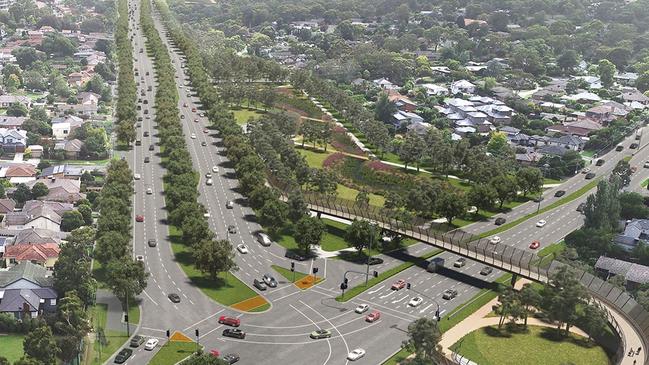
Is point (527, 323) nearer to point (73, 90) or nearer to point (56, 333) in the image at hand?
point (56, 333)

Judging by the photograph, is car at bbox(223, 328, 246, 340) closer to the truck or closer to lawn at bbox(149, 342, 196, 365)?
lawn at bbox(149, 342, 196, 365)

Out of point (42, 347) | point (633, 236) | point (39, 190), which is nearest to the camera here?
point (42, 347)

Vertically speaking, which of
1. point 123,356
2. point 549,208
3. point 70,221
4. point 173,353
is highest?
point 123,356

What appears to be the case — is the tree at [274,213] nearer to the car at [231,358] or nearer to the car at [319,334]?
the car at [319,334]

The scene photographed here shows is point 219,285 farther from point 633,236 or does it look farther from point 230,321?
point 633,236

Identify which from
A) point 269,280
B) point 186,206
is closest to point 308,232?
point 269,280

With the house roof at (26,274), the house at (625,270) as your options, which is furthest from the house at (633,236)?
the house roof at (26,274)
